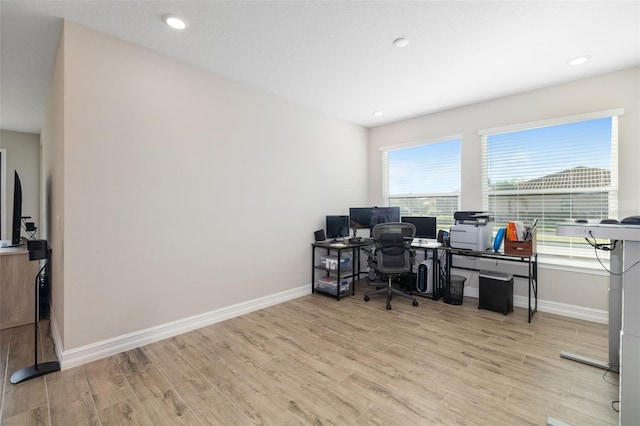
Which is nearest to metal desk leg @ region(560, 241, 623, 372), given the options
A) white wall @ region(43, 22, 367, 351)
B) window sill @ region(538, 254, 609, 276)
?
window sill @ region(538, 254, 609, 276)

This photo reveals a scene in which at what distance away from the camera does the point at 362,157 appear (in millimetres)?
5320

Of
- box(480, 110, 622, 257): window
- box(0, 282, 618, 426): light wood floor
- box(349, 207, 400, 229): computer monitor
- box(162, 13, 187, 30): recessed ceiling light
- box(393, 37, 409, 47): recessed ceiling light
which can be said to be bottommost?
box(0, 282, 618, 426): light wood floor

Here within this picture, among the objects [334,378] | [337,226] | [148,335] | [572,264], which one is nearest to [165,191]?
[148,335]

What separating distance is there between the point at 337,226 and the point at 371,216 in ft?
1.82

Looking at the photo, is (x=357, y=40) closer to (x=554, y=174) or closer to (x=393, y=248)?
(x=393, y=248)

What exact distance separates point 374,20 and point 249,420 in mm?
2987

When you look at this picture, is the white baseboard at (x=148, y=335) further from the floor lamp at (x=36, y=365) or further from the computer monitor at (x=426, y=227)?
the computer monitor at (x=426, y=227)

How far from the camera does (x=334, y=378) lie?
214 cm

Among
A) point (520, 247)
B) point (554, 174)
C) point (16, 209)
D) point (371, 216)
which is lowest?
point (520, 247)

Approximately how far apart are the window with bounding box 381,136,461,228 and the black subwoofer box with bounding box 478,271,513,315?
3.79 feet

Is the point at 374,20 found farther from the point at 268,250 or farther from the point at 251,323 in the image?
the point at 251,323

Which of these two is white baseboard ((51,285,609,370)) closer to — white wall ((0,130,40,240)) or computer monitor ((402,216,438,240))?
computer monitor ((402,216,438,240))

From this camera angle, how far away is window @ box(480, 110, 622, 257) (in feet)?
10.6

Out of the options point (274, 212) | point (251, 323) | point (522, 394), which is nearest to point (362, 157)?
point (274, 212)
